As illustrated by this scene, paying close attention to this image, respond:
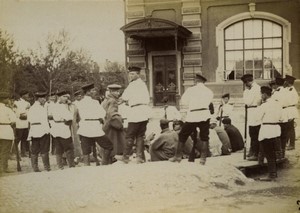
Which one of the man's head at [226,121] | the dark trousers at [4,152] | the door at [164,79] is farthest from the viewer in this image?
the man's head at [226,121]

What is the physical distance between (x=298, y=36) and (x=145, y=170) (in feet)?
4.71

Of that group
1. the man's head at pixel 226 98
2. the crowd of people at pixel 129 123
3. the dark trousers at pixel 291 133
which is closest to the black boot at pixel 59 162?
the crowd of people at pixel 129 123

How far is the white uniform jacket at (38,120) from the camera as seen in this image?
3.59 meters

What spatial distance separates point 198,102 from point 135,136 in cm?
56

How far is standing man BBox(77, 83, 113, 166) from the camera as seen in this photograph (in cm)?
365

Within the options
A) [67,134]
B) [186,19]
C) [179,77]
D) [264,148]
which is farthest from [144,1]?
[264,148]

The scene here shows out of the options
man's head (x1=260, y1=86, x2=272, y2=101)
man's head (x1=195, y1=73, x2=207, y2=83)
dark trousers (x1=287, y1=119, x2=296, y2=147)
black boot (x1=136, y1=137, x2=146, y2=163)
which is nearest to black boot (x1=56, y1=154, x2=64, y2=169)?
black boot (x1=136, y1=137, x2=146, y2=163)

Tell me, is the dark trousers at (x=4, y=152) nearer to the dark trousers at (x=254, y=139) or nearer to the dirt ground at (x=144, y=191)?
the dirt ground at (x=144, y=191)

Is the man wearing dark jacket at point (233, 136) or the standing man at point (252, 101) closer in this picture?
the standing man at point (252, 101)

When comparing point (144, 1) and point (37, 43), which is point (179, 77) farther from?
point (37, 43)

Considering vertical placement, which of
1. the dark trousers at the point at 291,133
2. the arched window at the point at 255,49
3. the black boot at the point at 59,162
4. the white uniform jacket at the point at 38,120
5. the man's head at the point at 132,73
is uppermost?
the arched window at the point at 255,49

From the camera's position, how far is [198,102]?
11.7ft

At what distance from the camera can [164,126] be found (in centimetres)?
397

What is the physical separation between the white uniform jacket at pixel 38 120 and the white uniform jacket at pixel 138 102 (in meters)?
0.62
